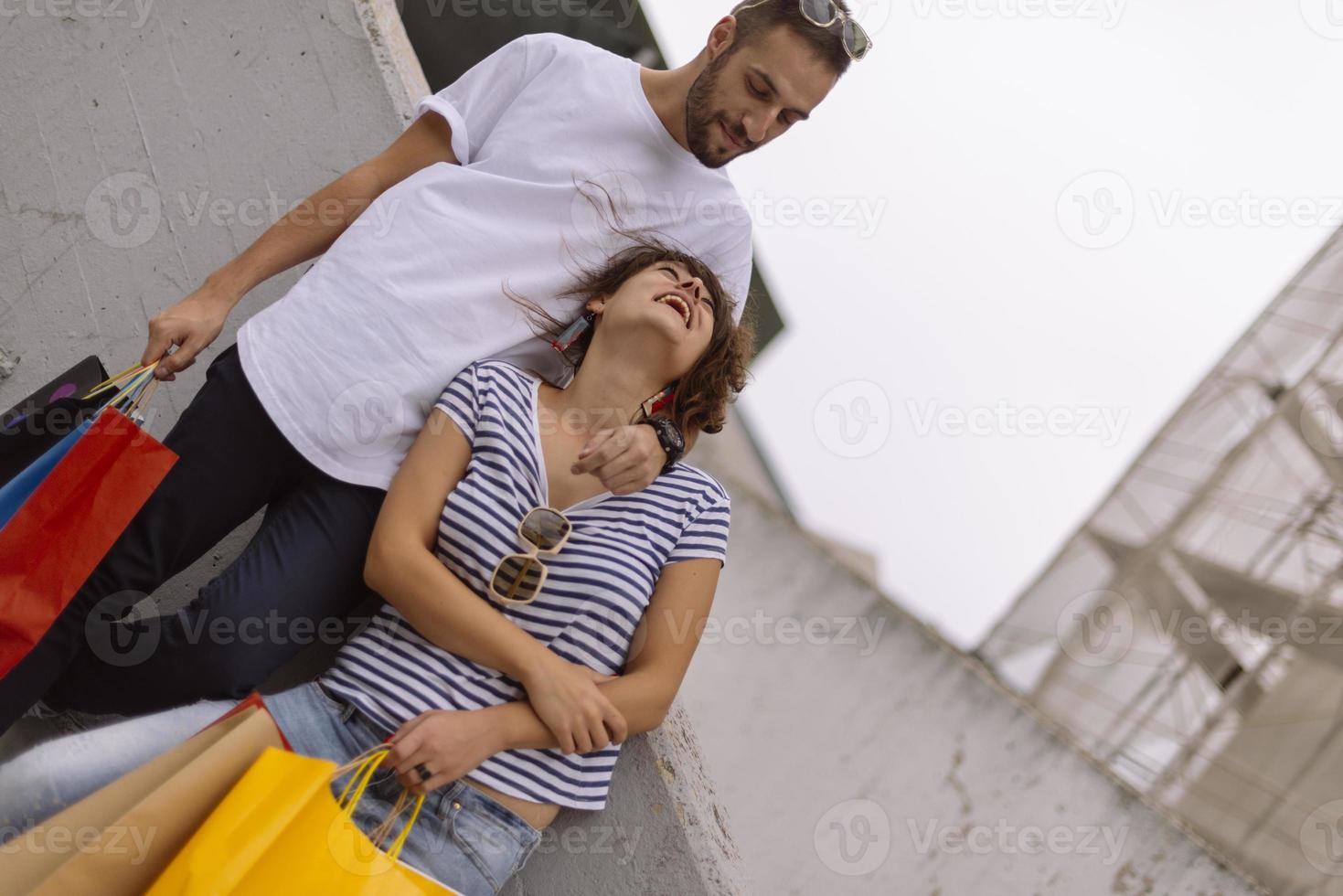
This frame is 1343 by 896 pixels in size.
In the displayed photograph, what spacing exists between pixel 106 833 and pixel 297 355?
2.70 feet

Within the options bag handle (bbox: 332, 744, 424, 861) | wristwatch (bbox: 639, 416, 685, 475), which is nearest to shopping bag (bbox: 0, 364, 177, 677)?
bag handle (bbox: 332, 744, 424, 861)

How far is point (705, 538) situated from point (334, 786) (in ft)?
2.42

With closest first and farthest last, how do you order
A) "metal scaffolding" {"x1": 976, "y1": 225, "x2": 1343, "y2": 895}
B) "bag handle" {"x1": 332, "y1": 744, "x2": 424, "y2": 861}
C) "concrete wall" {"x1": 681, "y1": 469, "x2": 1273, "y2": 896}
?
"bag handle" {"x1": 332, "y1": 744, "x2": 424, "y2": 861} < "concrete wall" {"x1": 681, "y1": 469, "x2": 1273, "y2": 896} < "metal scaffolding" {"x1": 976, "y1": 225, "x2": 1343, "y2": 895}

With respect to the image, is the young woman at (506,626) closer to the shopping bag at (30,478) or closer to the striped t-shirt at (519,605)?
the striped t-shirt at (519,605)

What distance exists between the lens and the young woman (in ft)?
4.60

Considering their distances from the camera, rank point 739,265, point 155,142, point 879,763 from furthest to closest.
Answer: point 879,763 < point 155,142 < point 739,265

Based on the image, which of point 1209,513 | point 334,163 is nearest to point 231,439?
point 334,163

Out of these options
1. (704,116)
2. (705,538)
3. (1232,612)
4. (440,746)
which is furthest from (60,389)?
(1232,612)

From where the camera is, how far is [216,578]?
1584 millimetres

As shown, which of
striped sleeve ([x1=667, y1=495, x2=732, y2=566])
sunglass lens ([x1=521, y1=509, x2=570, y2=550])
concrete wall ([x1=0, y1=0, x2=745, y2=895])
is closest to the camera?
sunglass lens ([x1=521, y1=509, x2=570, y2=550])

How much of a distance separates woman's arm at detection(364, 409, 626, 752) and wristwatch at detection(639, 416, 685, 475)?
0.42 m

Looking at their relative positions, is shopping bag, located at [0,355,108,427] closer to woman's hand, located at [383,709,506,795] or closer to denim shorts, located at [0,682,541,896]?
denim shorts, located at [0,682,541,896]

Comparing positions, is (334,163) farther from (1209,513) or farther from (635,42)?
(1209,513)

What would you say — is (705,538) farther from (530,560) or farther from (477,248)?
(477,248)
